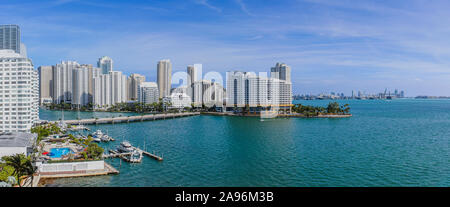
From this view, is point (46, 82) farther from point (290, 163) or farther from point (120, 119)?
point (290, 163)

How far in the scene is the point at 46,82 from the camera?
179ft

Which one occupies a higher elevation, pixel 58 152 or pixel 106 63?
pixel 106 63

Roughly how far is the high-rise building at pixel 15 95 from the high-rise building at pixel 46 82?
4473 centimetres

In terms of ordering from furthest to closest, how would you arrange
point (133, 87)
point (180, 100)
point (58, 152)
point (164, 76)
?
point (133, 87) → point (164, 76) → point (180, 100) → point (58, 152)

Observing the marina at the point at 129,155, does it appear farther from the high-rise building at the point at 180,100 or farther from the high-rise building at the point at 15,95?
the high-rise building at the point at 180,100

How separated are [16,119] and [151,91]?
3043 centimetres

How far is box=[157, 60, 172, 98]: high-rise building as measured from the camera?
53.4 metres

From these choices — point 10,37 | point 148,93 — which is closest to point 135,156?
point 148,93

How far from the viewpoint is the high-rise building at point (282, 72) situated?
1487 inches

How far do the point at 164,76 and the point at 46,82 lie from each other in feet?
71.8

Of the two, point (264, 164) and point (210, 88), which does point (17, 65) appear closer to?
point (264, 164)

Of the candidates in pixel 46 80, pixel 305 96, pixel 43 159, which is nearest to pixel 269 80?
pixel 43 159

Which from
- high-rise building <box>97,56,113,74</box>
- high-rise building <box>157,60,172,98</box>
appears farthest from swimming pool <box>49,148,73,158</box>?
high-rise building <box>97,56,113,74</box>

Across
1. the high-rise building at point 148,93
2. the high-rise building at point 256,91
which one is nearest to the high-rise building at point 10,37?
the high-rise building at point 148,93
